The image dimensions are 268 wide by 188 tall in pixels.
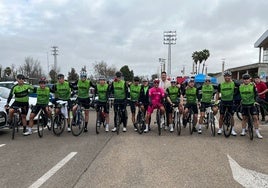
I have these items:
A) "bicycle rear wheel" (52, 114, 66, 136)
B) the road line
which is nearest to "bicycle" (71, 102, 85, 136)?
"bicycle rear wheel" (52, 114, 66, 136)

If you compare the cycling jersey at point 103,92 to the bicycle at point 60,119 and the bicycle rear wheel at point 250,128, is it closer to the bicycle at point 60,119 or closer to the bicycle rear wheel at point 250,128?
the bicycle at point 60,119

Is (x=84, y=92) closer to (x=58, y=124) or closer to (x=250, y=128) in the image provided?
(x=58, y=124)

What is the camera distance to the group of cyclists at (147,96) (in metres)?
10.6

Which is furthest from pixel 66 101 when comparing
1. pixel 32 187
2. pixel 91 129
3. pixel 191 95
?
pixel 32 187

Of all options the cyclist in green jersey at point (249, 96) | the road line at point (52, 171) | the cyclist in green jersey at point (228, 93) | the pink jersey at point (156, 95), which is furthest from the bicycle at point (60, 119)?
the cyclist in green jersey at point (249, 96)

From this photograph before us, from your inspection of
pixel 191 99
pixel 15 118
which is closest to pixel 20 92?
pixel 15 118

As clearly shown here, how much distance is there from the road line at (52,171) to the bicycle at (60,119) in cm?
308

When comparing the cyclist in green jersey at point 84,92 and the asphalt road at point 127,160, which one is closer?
the asphalt road at point 127,160

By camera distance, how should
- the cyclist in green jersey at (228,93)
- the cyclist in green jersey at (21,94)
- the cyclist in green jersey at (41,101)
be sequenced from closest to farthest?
the cyclist in green jersey at (228,93) < the cyclist in green jersey at (21,94) < the cyclist in green jersey at (41,101)

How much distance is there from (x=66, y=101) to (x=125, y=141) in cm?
285

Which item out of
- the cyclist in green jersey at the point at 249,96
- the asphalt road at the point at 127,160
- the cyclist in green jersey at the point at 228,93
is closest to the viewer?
the asphalt road at the point at 127,160

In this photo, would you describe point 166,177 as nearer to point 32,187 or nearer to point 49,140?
point 32,187

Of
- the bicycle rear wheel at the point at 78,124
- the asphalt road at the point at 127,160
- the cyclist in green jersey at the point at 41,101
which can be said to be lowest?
the asphalt road at the point at 127,160

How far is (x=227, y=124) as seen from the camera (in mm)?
10648
